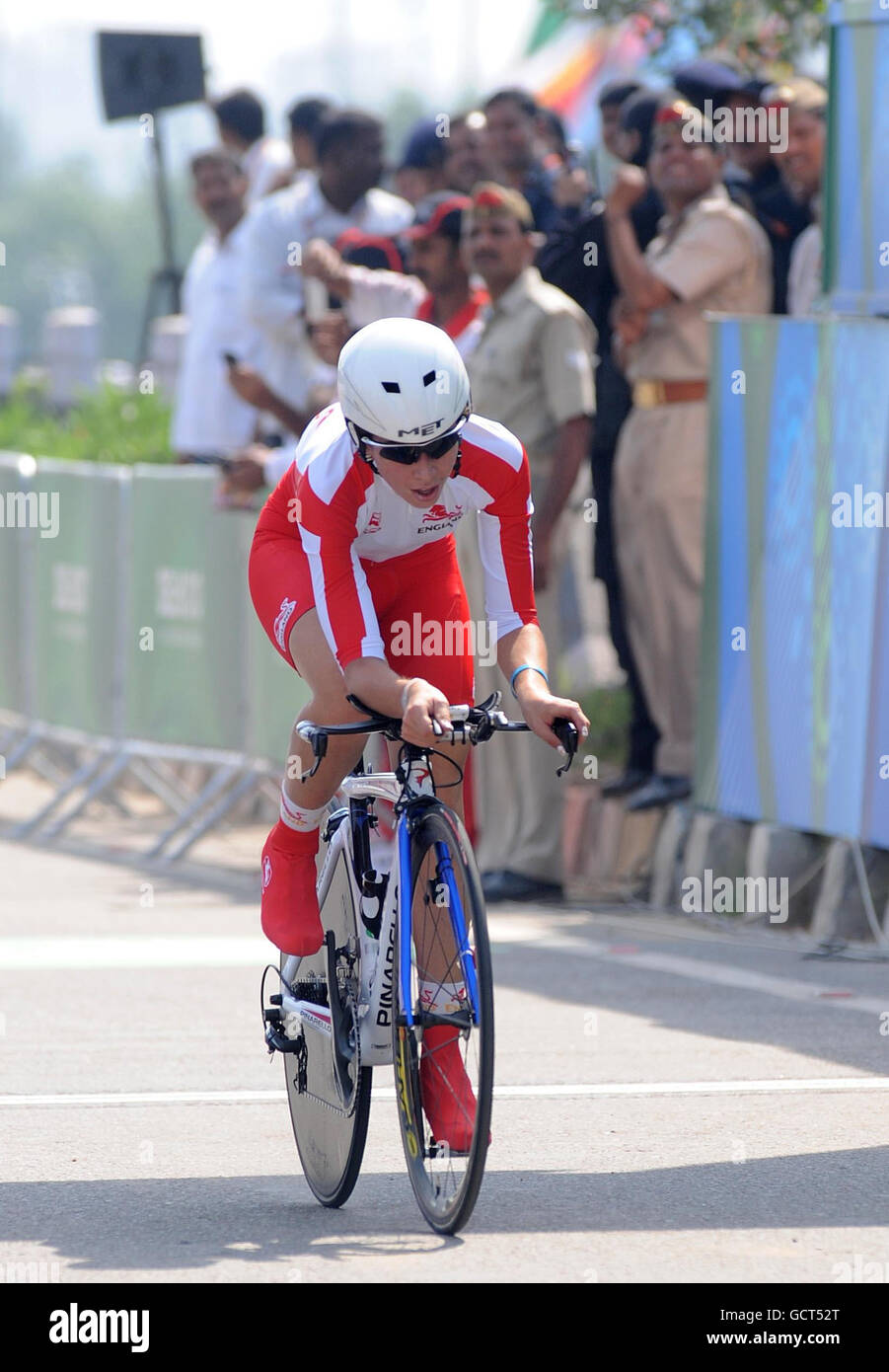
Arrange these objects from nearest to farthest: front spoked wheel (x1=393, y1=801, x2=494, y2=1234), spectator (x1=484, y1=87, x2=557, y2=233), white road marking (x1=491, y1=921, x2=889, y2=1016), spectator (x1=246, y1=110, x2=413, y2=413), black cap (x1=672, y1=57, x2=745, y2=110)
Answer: front spoked wheel (x1=393, y1=801, x2=494, y2=1234) → white road marking (x1=491, y1=921, x2=889, y2=1016) → black cap (x1=672, y1=57, x2=745, y2=110) → spectator (x1=484, y1=87, x2=557, y2=233) → spectator (x1=246, y1=110, x2=413, y2=413)

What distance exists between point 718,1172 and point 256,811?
7478 millimetres

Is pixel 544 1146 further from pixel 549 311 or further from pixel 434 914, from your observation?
pixel 549 311

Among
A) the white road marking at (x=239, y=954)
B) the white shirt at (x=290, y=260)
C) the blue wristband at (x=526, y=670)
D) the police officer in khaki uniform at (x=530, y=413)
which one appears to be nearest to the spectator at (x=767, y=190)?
the police officer in khaki uniform at (x=530, y=413)

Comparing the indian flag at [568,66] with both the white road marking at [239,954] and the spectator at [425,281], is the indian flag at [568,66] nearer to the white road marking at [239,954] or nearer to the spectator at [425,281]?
the spectator at [425,281]

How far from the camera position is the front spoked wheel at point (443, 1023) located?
17.1 feet

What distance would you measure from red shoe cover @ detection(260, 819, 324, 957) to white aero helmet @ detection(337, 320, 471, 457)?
1.08 m

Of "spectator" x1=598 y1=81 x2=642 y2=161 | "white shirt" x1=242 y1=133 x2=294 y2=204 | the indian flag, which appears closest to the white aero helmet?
"spectator" x1=598 y1=81 x2=642 y2=161

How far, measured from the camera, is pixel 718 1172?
6039 millimetres

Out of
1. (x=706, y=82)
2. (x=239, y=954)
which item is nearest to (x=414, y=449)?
(x=239, y=954)

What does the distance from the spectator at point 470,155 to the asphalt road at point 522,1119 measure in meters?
3.79

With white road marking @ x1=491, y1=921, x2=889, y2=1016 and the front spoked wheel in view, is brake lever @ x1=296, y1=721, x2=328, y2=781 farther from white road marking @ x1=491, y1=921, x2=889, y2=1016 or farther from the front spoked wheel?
white road marking @ x1=491, y1=921, x2=889, y2=1016

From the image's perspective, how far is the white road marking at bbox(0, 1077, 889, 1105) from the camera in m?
7.03

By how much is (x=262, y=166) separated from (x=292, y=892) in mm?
9504
